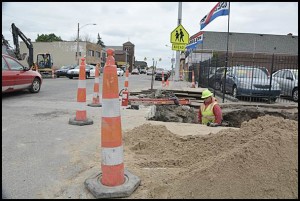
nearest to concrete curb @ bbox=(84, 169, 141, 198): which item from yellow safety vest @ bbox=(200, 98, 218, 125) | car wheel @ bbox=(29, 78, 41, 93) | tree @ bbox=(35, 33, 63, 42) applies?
yellow safety vest @ bbox=(200, 98, 218, 125)

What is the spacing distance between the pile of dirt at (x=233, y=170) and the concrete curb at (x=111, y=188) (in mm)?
68

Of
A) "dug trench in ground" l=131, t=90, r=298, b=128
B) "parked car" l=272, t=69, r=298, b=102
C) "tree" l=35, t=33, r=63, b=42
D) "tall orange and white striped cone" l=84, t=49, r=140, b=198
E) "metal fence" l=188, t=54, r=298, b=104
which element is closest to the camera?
"tall orange and white striped cone" l=84, t=49, r=140, b=198

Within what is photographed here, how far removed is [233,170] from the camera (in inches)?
118

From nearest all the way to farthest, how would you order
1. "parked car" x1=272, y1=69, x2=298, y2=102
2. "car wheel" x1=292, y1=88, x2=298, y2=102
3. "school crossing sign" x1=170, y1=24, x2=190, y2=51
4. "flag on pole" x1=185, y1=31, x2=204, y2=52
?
1. "car wheel" x1=292, y1=88, x2=298, y2=102
2. "parked car" x1=272, y1=69, x2=298, y2=102
3. "school crossing sign" x1=170, y1=24, x2=190, y2=51
4. "flag on pole" x1=185, y1=31, x2=204, y2=52

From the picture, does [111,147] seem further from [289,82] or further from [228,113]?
[289,82]

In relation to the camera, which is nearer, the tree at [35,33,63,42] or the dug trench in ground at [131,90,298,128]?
the dug trench in ground at [131,90,298,128]

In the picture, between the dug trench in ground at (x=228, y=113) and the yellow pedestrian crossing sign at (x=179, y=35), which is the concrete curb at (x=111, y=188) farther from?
the yellow pedestrian crossing sign at (x=179, y=35)

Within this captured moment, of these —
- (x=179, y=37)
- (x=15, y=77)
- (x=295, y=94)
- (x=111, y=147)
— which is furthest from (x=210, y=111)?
(x=295, y=94)

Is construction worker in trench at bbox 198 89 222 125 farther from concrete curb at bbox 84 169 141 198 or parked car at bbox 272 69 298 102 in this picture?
parked car at bbox 272 69 298 102

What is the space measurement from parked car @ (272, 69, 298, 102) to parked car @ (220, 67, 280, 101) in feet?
5.18

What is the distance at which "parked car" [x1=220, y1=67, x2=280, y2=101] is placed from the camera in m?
13.1

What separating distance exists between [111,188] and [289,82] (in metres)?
14.2

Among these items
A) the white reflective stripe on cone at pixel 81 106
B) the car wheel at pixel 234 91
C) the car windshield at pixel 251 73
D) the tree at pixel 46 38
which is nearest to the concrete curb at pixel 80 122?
the white reflective stripe on cone at pixel 81 106

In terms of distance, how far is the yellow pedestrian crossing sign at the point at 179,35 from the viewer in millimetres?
15328
